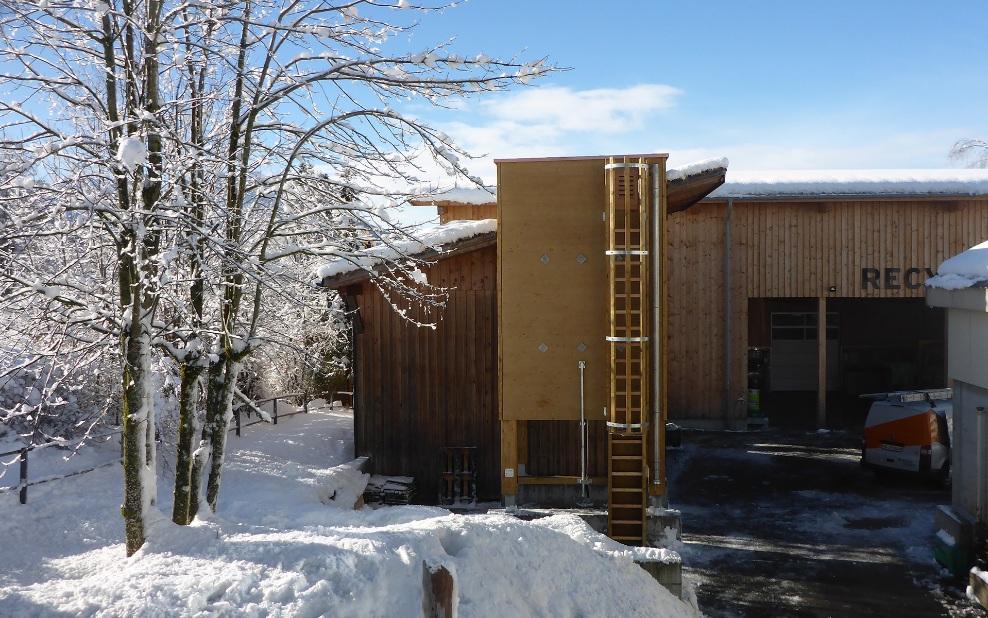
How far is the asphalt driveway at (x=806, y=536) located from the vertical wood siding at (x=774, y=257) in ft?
11.5

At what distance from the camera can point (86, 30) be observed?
6379 millimetres

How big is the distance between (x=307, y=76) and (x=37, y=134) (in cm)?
249

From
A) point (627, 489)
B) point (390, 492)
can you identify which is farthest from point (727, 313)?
point (627, 489)

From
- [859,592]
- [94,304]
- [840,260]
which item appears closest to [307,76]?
[94,304]

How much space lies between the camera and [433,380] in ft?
48.4

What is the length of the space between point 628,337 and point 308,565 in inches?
254

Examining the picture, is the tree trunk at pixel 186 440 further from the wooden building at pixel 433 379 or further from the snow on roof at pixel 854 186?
the snow on roof at pixel 854 186

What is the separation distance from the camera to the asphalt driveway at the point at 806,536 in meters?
10.4

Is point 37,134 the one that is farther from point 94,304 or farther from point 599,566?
point 599,566

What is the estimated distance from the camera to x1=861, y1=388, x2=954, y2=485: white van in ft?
51.1

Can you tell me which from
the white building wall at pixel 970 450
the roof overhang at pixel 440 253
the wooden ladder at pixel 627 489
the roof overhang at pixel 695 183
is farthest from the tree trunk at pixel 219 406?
the white building wall at pixel 970 450

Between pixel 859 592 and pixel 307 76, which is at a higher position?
pixel 307 76

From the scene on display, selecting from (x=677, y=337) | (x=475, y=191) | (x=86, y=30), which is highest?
(x=475, y=191)

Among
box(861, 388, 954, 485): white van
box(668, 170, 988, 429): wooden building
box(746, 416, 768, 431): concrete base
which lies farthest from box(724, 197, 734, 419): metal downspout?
box(861, 388, 954, 485): white van
